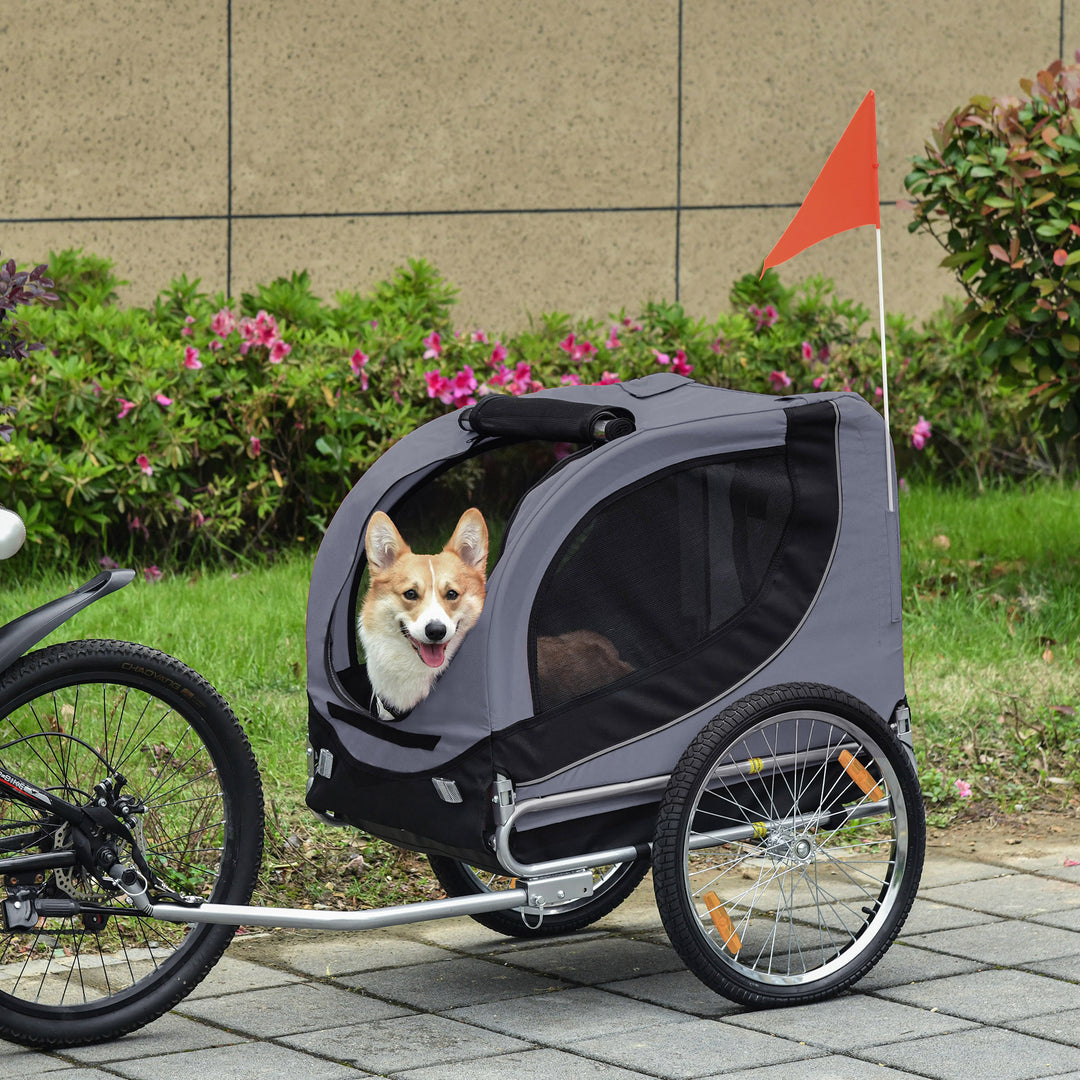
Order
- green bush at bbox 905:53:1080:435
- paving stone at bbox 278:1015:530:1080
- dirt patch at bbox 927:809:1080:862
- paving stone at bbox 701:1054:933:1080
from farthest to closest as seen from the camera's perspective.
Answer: green bush at bbox 905:53:1080:435 < dirt patch at bbox 927:809:1080:862 < paving stone at bbox 278:1015:530:1080 < paving stone at bbox 701:1054:933:1080

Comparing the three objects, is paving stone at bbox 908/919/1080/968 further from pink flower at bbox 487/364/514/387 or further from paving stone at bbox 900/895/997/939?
pink flower at bbox 487/364/514/387

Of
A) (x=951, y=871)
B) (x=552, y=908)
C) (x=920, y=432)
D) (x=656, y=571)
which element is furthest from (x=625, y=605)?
(x=920, y=432)

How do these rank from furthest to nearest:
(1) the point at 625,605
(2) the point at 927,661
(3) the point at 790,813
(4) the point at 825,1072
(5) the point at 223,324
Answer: (5) the point at 223,324, (2) the point at 927,661, (3) the point at 790,813, (1) the point at 625,605, (4) the point at 825,1072

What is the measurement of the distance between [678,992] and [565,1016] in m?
0.29

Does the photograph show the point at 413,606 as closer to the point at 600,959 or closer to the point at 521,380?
the point at 600,959

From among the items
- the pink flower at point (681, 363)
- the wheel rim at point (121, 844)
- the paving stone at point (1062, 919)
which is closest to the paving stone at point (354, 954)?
the wheel rim at point (121, 844)

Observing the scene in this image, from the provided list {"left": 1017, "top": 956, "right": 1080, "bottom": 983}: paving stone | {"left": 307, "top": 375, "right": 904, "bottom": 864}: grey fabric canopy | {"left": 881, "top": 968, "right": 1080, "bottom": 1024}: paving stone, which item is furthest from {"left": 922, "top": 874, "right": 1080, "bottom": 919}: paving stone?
{"left": 307, "top": 375, "right": 904, "bottom": 864}: grey fabric canopy

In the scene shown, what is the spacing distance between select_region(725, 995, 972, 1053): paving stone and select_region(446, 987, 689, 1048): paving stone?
7.4 inches

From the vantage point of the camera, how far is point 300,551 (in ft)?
24.3

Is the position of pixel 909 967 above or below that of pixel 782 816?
below

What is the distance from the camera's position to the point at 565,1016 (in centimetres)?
354

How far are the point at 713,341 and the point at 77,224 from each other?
3.01 m

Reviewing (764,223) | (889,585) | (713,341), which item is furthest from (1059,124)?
(889,585)

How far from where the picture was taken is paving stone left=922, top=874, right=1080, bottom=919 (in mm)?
4242
